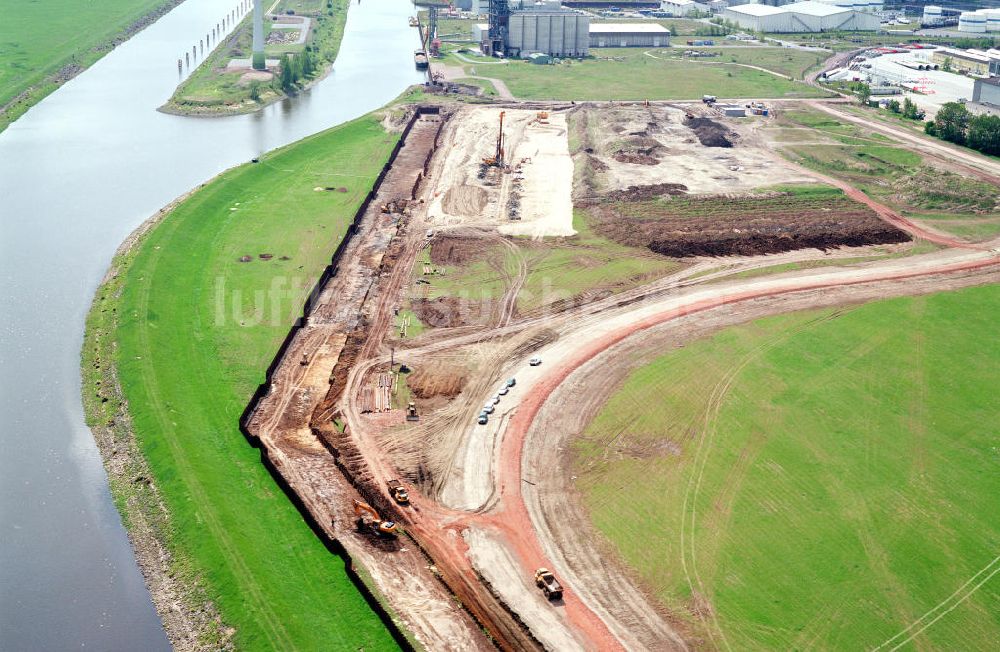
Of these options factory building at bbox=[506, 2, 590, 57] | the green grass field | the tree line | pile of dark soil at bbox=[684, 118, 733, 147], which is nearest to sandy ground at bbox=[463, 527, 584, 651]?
pile of dark soil at bbox=[684, 118, 733, 147]

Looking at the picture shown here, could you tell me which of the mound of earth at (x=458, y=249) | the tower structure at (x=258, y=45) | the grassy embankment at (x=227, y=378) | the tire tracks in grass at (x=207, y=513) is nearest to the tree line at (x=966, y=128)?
the mound of earth at (x=458, y=249)

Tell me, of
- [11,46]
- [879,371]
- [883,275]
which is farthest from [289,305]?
[11,46]

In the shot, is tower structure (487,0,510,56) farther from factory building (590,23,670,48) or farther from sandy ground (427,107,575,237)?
sandy ground (427,107,575,237)

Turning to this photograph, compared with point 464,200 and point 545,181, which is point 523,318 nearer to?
point 464,200

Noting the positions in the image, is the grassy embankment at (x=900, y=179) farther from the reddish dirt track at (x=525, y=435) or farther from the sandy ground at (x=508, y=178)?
the sandy ground at (x=508, y=178)

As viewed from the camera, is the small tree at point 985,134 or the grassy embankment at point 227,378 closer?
the grassy embankment at point 227,378

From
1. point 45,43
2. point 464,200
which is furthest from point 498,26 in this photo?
point 464,200
